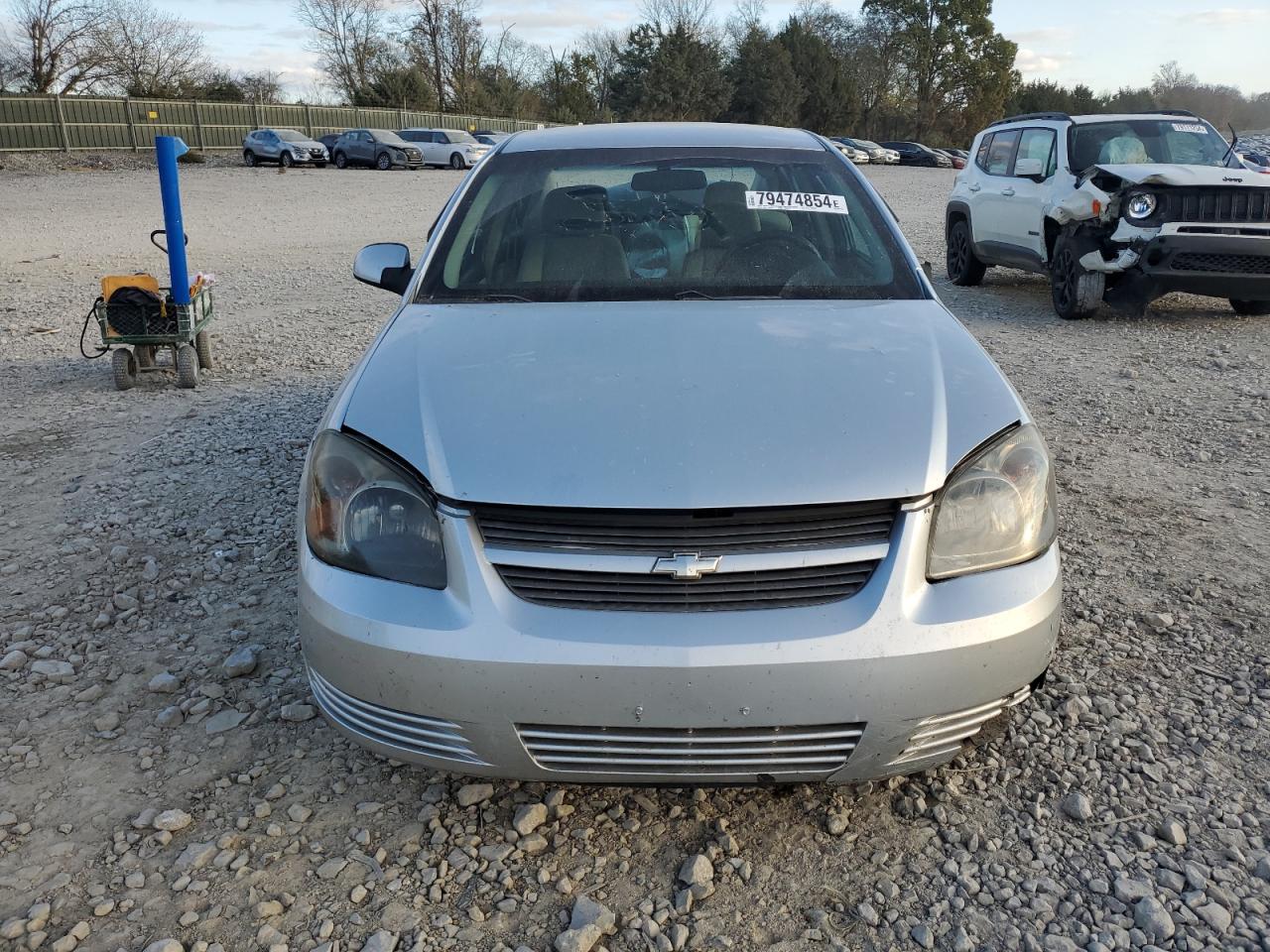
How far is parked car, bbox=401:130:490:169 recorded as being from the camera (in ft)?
116

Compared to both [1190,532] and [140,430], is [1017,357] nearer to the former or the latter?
[1190,532]

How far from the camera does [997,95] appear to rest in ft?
227

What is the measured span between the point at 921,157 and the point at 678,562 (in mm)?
51713

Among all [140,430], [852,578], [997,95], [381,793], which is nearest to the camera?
[852,578]

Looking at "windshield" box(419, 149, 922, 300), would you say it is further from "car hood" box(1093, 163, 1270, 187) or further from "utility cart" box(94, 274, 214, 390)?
"car hood" box(1093, 163, 1270, 187)

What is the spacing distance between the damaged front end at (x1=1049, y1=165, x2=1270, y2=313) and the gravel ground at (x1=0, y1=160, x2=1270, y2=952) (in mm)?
3774

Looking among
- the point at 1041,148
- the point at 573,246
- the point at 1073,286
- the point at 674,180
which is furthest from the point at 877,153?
the point at 573,246

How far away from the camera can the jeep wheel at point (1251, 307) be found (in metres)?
8.70

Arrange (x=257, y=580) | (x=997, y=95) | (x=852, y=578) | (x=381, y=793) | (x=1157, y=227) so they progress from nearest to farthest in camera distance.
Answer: (x=852, y=578) < (x=381, y=793) < (x=257, y=580) < (x=1157, y=227) < (x=997, y=95)

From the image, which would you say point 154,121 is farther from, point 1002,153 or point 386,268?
point 386,268

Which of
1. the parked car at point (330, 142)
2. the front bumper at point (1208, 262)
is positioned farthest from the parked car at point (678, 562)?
the parked car at point (330, 142)

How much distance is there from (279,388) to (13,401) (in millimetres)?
1480

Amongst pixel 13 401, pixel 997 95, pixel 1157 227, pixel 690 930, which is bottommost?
pixel 690 930

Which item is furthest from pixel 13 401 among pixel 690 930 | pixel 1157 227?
pixel 1157 227
